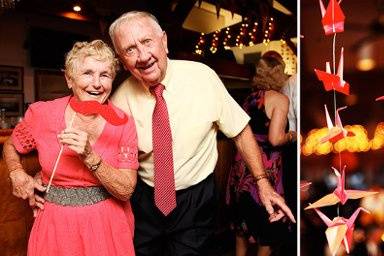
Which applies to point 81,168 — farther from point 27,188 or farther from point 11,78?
point 11,78

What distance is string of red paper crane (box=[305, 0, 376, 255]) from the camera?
42.8 inches

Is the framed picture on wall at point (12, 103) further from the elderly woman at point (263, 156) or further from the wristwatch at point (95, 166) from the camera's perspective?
the wristwatch at point (95, 166)

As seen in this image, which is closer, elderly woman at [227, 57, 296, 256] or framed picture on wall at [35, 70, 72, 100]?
elderly woman at [227, 57, 296, 256]

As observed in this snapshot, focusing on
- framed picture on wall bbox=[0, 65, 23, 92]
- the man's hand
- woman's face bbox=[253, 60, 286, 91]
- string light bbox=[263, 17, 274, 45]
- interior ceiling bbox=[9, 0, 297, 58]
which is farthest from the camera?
string light bbox=[263, 17, 274, 45]

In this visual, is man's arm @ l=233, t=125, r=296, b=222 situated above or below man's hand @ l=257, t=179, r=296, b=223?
above

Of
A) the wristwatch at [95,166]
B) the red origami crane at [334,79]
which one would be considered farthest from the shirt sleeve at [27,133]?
the red origami crane at [334,79]

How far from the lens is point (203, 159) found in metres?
1.67

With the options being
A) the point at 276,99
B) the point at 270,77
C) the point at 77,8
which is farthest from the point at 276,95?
the point at 77,8

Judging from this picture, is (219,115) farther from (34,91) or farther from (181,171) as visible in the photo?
(34,91)

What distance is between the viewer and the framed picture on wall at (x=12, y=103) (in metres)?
5.88

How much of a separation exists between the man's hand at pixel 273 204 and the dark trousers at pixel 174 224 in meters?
0.23

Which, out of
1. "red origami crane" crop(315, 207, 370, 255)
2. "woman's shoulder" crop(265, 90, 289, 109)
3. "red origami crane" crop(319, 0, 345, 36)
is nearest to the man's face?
"red origami crane" crop(319, 0, 345, 36)

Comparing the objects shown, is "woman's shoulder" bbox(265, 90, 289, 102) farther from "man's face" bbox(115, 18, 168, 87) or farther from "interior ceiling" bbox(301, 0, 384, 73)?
"interior ceiling" bbox(301, 0, 384, 73)

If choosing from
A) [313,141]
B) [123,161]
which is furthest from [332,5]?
[123,161]
